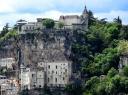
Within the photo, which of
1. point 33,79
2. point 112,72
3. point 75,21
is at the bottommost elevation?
point 33,79

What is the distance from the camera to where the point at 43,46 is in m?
92.5

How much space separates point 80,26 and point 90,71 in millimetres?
8098

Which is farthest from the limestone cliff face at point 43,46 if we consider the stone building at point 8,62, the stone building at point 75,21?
the stone building at point 75,21

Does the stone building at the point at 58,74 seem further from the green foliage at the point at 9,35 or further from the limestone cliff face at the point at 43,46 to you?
the green foliage at the point at 9,35

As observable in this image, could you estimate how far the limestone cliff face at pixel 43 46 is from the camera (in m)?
Result: 91.6

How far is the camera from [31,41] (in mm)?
93000

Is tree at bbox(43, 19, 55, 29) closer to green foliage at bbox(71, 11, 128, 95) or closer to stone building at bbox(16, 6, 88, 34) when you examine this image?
stone building at bbox(16, 6, 88, 34)

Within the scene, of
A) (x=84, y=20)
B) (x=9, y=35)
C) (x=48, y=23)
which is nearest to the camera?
(x=48, y=23)

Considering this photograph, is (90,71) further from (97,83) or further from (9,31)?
(9,31)

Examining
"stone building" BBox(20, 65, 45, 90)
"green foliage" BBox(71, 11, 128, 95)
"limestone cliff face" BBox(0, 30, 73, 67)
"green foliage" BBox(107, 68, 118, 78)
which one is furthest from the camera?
"limestone cliff face" BBox(0, 30, 73, 67)

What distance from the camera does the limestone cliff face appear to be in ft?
300

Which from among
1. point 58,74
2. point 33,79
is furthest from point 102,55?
point 33,79

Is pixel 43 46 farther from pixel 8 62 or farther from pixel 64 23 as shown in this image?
pixel 64 23

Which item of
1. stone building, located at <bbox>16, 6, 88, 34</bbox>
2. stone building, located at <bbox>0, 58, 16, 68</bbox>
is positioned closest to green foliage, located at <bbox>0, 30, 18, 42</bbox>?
stone building, located at <bbox>16, 6, 88, 34</bbox>
